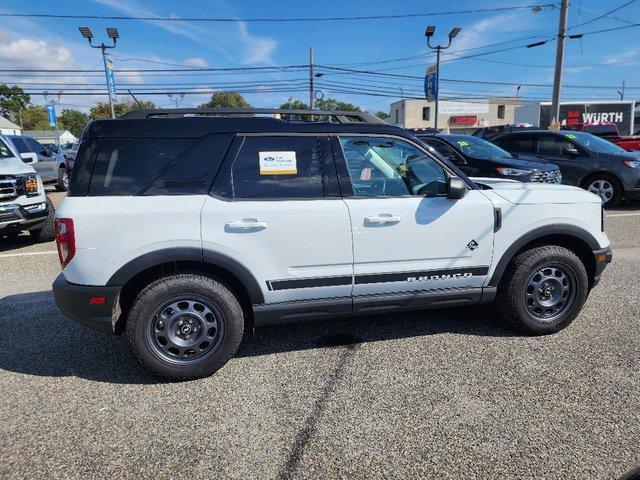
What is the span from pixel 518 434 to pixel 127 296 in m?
2.68

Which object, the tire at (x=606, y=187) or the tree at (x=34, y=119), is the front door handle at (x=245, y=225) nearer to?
the tire at (x=606, y=187)

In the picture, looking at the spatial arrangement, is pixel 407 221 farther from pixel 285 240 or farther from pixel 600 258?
pixel 600 258

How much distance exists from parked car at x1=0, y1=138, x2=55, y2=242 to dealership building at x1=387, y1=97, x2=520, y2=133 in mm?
62589

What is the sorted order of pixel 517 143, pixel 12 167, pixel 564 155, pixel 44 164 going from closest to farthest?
pixel 12 167, pixel 564 155, pixel 517 143, pixel 44 164

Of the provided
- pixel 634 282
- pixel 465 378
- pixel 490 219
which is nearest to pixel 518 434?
pixel 465 378

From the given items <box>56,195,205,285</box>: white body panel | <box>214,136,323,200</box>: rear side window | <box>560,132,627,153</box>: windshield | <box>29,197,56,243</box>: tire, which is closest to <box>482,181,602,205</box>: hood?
<box>214,136,323,200</box>: rear side window

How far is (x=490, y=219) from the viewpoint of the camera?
142 inches

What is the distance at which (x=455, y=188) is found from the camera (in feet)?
11.2

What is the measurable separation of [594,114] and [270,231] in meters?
34.4

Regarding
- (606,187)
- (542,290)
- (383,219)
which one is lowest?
(542,290)

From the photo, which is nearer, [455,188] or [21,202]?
[455,188]

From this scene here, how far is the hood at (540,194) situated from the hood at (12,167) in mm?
6819

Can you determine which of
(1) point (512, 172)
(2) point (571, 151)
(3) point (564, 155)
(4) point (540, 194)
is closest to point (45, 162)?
(1) point (512, 172)

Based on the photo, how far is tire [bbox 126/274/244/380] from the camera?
3105 millimetres
